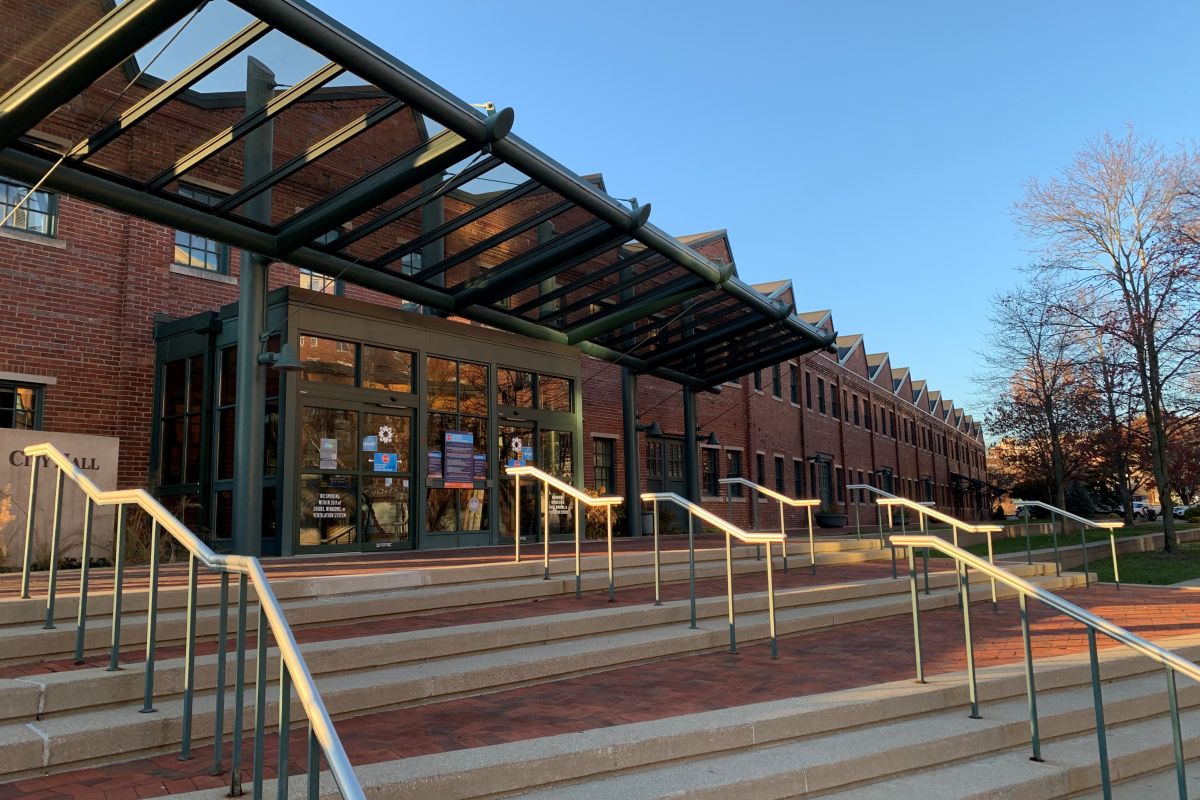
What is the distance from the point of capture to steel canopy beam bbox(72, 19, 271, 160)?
20.2 feet

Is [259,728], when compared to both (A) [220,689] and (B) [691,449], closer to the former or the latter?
(A) [220,689]

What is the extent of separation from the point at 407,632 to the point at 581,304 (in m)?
7.31

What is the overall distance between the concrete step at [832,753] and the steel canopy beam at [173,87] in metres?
5.19

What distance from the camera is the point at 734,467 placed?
24.4 m

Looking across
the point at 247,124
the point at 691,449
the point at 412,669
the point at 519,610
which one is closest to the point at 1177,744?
Answer: the point at 412,669

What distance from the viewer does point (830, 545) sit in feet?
39.2

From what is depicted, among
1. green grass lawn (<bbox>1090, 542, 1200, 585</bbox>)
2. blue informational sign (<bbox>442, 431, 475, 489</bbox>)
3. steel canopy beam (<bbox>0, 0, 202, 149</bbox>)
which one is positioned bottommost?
green grass lawn (<bbox>1090, 542, 1200, 585</bbox>)

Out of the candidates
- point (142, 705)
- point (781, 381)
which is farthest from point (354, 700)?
point (781, 381)

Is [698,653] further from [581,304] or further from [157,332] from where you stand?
[157,332]

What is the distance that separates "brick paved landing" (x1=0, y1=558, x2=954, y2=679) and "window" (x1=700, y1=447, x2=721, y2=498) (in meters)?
12.0

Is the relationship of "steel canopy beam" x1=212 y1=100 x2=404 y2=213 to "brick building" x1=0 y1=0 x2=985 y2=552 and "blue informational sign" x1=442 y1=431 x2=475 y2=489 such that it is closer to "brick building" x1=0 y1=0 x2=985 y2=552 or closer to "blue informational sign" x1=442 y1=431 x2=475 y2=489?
"brick building" x1=0 y1=0 x2=985 y2=552

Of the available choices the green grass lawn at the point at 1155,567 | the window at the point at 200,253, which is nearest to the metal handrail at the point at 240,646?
the window at the point at 200,253

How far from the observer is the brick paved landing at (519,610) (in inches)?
181

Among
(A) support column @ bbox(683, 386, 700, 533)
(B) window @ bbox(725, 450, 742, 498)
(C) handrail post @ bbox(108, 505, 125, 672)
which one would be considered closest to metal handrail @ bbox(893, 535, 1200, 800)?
(C) handrail post @ bbox(108, 505, 125, 672)
